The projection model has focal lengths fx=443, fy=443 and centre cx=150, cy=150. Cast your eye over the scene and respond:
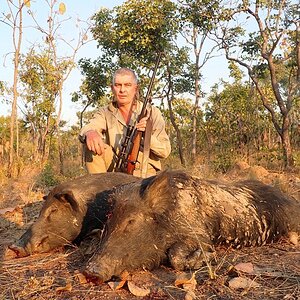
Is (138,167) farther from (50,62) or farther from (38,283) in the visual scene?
(50,62)

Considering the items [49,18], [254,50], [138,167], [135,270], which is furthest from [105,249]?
[49,18]

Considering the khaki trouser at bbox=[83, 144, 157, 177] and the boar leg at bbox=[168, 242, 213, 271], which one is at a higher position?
the khaki trouser at bbox=[83, 144, 157, 177]

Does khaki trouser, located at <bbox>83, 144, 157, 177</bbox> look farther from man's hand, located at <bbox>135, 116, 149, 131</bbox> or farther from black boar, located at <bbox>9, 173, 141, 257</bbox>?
black boar, located at <bbox>9, 173, 141, 257</bbox>

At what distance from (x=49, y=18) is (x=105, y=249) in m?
14.6

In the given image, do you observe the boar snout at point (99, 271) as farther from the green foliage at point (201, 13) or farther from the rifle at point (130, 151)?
the green foliage at point (201, 13)

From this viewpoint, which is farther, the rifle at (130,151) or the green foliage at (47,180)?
the green foliage at (47,180)

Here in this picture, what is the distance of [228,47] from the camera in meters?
14.7

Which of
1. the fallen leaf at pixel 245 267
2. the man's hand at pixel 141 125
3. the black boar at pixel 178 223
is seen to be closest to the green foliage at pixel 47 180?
the man's hand at pixel 141 125

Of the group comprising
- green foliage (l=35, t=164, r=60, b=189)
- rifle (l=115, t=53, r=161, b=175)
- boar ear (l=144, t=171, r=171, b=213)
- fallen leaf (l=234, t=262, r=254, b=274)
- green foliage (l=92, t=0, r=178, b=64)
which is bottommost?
green foliage (l=35, t=164, r=60, b=189)

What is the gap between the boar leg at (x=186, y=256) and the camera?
10.1ft

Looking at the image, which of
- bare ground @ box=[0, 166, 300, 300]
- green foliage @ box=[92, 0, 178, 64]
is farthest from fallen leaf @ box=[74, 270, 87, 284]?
green foliage @ box=[92, 0, 178, 64]

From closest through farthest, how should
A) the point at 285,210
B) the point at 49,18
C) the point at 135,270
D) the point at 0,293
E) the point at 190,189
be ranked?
the point at 0,293 < the point at 135,270 < the point at 190,189 < the point at 285,210 < the point at 49,18

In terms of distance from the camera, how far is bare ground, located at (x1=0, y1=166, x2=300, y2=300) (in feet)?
8.47

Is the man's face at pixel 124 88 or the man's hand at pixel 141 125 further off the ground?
the man's face at pixel 124 88
